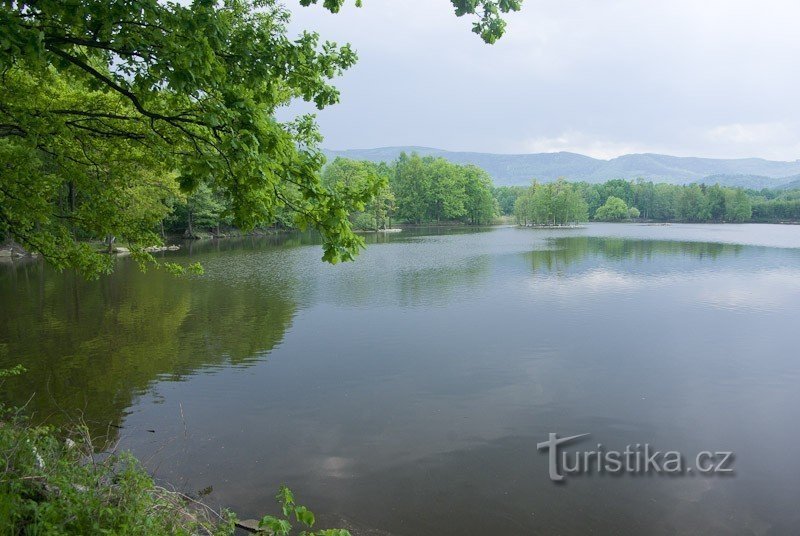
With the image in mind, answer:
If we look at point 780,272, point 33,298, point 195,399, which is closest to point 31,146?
point 195,399

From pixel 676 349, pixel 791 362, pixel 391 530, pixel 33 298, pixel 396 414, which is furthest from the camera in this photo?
pixel 33 298

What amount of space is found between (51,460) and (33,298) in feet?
66.1

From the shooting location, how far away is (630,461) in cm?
A: 837

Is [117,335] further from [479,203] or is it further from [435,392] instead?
[479,203]

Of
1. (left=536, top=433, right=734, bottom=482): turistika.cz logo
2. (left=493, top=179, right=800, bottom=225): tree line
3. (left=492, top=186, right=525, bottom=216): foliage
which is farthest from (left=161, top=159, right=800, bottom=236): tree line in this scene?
(left=536, top=433, right=734, bottom=482): turistika.cz logo

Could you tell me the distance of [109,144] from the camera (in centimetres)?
794

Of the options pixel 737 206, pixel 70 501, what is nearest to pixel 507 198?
pixel 737 206

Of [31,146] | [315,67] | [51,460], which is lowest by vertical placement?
[51,460]

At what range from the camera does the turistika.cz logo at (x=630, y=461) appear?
26.5ft

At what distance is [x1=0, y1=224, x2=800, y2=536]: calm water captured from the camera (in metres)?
7.26

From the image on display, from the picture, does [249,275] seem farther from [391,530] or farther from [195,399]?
[391,530]

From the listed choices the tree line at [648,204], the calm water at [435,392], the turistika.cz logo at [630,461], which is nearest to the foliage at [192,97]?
the calm water at [435,392]

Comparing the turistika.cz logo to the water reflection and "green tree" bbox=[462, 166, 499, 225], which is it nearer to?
the water reflection

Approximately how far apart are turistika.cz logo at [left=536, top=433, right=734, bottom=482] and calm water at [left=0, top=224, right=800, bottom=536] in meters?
0.22
